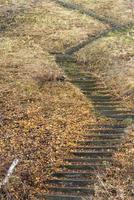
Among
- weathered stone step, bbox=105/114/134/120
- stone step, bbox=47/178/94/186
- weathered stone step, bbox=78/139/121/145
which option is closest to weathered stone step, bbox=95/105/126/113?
weathered stone step, bbox=105/114/134/120

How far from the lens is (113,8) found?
43344mm

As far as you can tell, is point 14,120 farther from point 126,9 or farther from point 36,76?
point 126,9

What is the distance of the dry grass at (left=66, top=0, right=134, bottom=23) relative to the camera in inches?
1625

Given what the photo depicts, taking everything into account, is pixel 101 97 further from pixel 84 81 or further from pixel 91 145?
pixel 91 145

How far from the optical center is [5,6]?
44125 mm

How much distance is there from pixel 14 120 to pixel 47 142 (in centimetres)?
269

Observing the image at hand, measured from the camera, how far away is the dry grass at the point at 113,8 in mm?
41281

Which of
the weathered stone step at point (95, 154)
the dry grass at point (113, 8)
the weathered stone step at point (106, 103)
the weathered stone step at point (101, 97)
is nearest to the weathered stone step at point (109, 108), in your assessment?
the weathered stone step at point (106, 103)

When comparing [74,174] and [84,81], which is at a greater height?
[74,174]

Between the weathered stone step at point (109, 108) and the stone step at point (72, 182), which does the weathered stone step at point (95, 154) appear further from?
the weathered stone step at point (109, 108)

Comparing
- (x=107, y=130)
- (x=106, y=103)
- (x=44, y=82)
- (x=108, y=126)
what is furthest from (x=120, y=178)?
(x=44, y=82)

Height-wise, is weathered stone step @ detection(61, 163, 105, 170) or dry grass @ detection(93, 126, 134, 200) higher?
dry grass @ detection(93, 126, 134, 200)

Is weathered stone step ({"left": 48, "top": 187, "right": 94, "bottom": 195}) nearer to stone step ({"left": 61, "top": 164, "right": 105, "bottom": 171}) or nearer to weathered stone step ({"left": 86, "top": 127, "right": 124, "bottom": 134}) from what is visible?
stone step ({"left": 61, "top": 164, "right": 105, "bottom": 171})

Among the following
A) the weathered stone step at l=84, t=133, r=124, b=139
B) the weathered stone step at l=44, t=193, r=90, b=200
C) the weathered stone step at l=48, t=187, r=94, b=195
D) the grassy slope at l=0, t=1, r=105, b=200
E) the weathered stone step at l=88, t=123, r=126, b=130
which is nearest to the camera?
the weathered stone step at l=44, t=193, r=90, b=200
